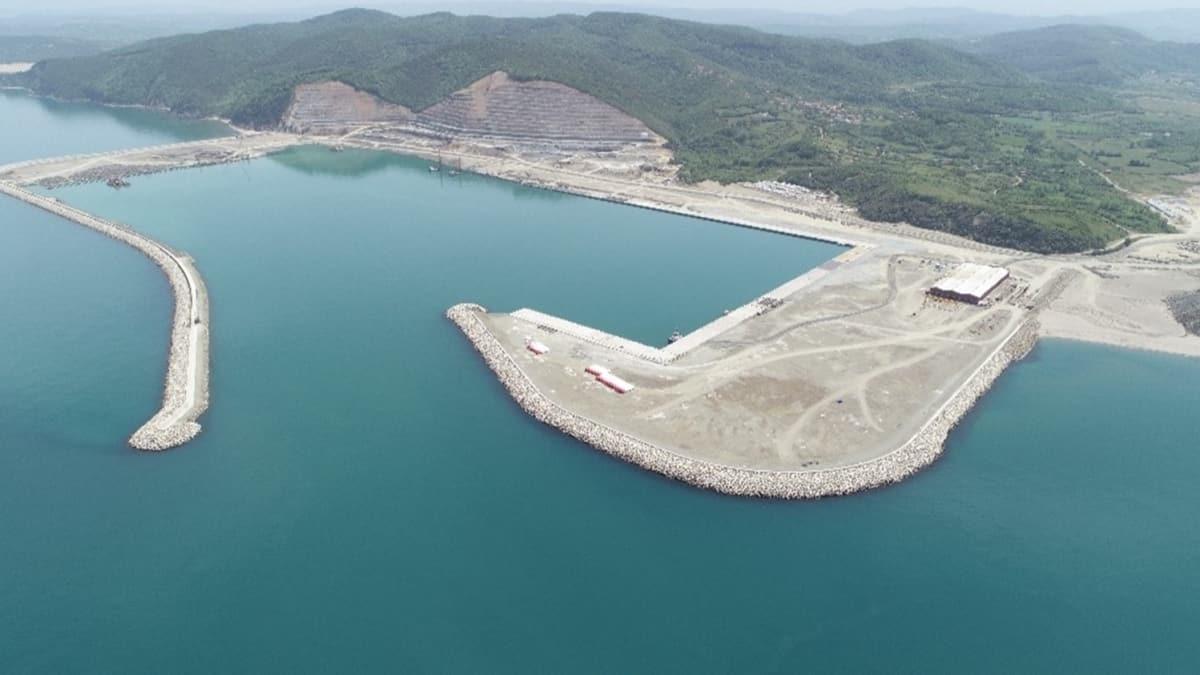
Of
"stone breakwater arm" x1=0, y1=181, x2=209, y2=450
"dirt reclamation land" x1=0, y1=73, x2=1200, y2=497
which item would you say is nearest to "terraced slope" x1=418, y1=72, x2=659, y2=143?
"dirt reclamation land" x1=0, y1=73, x2=1200, y2=497

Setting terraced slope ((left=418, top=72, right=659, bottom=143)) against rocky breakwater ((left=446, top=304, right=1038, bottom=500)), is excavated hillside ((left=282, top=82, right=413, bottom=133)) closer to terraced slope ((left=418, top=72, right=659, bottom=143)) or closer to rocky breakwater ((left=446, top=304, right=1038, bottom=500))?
terraced slope ((left=418, top=72, right=659, bottom=143))

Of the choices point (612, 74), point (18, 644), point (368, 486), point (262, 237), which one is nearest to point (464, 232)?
point (262, 237)

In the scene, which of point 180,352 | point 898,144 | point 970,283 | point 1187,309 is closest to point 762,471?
point 970,283

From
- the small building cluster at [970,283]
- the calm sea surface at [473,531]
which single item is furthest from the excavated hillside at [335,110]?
the small building cluster at [970,283]

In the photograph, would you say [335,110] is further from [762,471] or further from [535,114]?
[762,471]

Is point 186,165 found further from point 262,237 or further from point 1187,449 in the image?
point 1187,449

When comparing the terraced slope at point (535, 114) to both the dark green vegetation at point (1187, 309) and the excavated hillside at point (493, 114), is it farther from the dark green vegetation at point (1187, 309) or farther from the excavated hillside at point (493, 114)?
the dark green vegetation at point (1187, 309)
